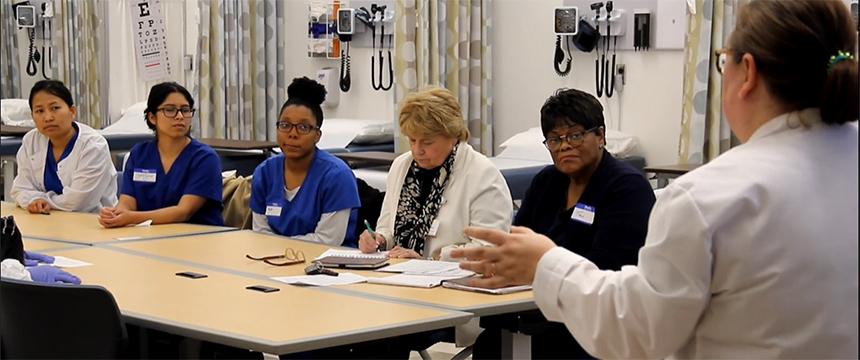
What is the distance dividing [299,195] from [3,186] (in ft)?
14.8

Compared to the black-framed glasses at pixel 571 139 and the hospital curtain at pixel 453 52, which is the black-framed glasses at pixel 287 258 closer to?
the black-framed glasses at pixel 571 139

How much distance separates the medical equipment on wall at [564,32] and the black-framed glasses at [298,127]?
274 cm

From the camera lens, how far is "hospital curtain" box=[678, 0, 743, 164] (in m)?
6.31

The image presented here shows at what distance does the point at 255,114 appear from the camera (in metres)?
9.58

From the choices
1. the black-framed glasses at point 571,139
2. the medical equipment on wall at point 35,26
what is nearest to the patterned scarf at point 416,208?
the black-framed glasses at point 571,139

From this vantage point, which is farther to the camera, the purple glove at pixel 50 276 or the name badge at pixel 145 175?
the name badge at pixel 145 175

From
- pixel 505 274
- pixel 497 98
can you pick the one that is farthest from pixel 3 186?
pixel 505 274

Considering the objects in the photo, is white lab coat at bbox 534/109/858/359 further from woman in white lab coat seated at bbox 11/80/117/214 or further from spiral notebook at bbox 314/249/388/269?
woman in white lab coat seated at bbox 11/80/117/214

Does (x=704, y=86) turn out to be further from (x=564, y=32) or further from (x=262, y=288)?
(x=262, y=288)

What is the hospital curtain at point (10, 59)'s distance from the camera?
371 inches

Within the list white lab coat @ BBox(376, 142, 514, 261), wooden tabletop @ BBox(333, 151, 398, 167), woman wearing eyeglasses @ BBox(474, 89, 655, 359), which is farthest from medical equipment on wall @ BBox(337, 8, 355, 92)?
woman wearing eyeglasses @ BBox(474, 89, 655, 359)

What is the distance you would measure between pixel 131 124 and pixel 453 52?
118 inches

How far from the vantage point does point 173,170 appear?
17.2 feet

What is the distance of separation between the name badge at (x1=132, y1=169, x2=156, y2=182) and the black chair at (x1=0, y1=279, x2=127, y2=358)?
6.82 ft
